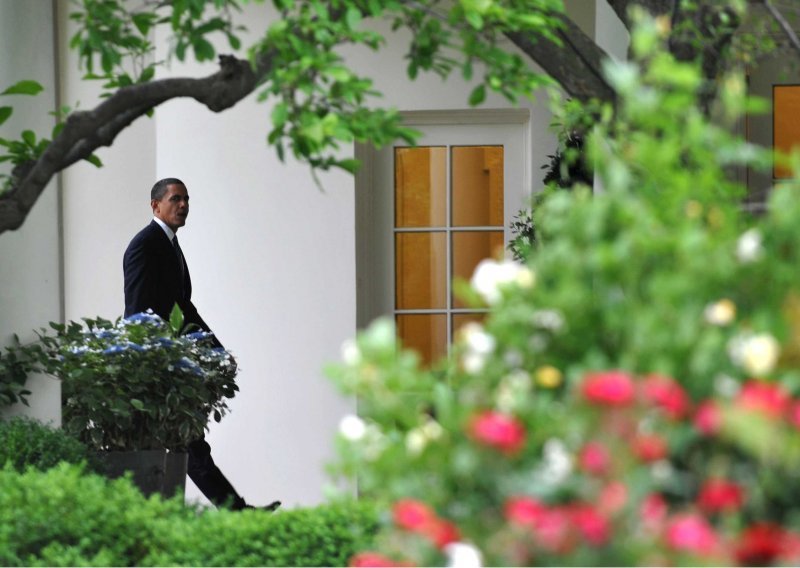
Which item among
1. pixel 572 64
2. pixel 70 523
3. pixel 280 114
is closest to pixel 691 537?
pixel 280 114

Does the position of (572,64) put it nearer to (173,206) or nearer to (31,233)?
(31,233)

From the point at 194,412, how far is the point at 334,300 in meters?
2.00

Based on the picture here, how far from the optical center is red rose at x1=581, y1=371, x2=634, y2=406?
1.95 m

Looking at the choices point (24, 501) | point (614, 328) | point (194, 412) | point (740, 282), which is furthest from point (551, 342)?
point (194, 412)

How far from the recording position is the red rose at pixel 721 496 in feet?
6.56

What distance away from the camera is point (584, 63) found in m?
3.90

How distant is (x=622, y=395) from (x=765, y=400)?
0.64 ft

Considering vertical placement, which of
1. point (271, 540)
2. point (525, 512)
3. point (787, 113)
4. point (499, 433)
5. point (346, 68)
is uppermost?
point (787, 113)

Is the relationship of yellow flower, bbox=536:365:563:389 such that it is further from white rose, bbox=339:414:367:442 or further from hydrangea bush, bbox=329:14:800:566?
white rose, bbox=339:414:367:442

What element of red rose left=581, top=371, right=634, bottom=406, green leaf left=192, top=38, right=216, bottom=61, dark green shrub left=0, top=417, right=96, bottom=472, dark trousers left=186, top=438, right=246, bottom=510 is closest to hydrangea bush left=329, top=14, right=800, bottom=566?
red rose left=581, top=371, right=634, bottom=406

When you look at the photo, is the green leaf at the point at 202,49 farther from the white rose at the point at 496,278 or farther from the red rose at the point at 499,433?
the red rose at the point at 499,433

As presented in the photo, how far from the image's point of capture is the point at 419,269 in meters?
8.34

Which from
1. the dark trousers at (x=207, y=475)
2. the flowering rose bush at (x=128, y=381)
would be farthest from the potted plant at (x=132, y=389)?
the dark trousers at (x=207, y=475)

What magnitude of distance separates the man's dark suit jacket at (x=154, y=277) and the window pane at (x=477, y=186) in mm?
1801
